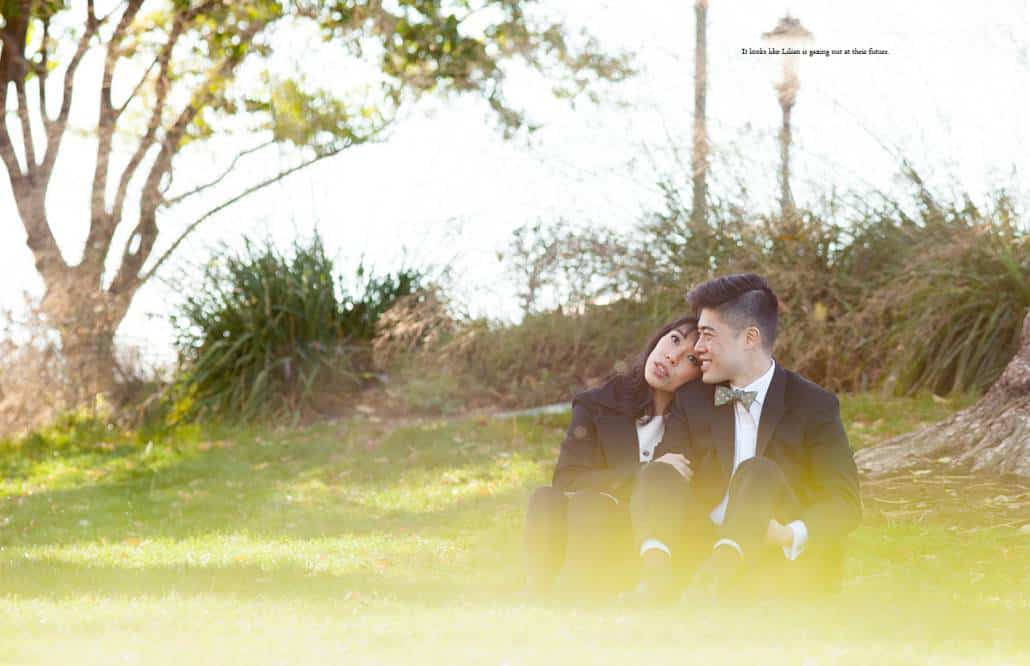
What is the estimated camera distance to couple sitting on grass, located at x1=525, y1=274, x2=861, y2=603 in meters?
3.81

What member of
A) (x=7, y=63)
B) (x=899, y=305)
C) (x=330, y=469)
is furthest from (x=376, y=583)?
(x=7, y=63)

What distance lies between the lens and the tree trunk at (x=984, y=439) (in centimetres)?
654

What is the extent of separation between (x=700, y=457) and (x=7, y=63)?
11.5m

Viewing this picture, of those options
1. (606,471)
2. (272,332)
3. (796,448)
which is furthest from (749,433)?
(272,332)

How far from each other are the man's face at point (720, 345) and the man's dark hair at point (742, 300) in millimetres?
25

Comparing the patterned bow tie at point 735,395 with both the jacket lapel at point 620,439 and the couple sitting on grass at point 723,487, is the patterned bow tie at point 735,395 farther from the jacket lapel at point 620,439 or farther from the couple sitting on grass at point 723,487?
the jacket lapel at point 620,439

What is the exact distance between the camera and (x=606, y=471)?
4.16 m

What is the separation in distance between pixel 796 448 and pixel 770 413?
0.47 ft

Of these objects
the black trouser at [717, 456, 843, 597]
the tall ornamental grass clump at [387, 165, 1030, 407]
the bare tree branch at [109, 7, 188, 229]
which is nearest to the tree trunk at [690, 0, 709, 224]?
the tall ornamental grass clump at [387, 165, 1030, 407]

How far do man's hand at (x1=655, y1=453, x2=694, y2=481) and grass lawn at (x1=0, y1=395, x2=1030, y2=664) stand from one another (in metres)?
0.42

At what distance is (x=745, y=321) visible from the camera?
12.6 feet

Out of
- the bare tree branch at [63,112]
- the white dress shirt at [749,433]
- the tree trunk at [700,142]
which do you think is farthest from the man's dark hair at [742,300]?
the bare tree branch at [63,112]

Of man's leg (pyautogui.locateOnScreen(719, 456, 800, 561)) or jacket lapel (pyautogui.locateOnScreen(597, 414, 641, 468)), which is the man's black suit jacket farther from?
jacket lapel (pyautogui.locateOnScreen(597, 414, 641, 468))

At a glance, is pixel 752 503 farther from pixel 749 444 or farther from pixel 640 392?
pixel 640 392
